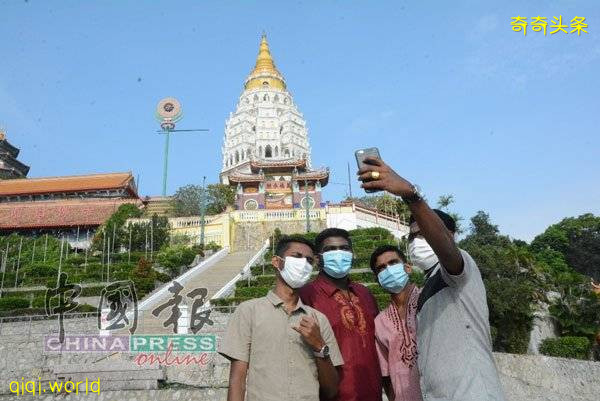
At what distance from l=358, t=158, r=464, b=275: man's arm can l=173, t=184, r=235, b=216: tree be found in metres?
34.6

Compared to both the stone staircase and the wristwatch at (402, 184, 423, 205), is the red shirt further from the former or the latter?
the stone staircase

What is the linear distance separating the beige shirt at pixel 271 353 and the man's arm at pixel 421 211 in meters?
1.11

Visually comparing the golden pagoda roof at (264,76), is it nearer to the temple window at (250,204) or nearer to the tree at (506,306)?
the temple window at (250,204)

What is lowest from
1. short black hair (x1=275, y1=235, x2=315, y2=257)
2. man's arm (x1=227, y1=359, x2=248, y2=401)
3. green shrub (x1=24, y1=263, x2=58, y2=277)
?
man's arm (x1=227, y1=359, x2=248, y2=401)

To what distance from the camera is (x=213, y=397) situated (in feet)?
19.5

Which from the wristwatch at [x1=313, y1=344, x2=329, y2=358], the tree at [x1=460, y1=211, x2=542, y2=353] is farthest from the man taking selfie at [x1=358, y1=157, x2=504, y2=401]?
the tree at [x1=460, y1=211, x2=542, y2=353]

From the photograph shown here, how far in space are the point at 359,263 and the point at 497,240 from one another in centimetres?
1850

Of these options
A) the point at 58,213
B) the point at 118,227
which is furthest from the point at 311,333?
the point at 58,213

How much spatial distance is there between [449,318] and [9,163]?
2170 inches

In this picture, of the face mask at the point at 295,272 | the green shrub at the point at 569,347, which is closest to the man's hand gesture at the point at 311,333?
the face mask at the point at 295,272

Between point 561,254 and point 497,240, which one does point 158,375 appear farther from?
point 561,254

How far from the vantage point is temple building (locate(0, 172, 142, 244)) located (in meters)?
34.3

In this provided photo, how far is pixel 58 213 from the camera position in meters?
35.6

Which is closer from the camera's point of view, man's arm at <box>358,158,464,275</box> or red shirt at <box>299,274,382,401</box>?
man's arm at <box>358,158,464,275</box>
